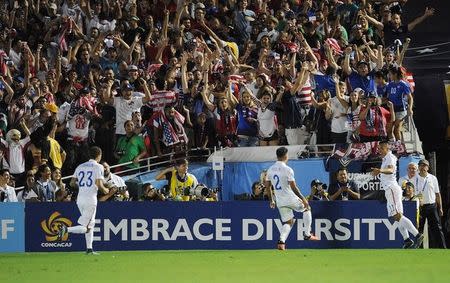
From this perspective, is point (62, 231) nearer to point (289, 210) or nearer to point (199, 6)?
point (289, 210)

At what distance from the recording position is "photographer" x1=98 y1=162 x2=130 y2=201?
2281 centimetres

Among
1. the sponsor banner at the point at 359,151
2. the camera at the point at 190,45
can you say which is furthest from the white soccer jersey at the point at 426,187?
the camera at the point at 190,45

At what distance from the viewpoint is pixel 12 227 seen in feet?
75.9

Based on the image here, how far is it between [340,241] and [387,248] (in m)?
0.91

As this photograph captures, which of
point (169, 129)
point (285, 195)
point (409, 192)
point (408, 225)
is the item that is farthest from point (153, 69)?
point (408, 225)

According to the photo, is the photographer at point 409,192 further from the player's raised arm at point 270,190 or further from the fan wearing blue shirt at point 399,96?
the player's raised arm at point 270,190

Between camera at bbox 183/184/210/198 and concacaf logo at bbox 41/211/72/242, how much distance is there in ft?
7.76

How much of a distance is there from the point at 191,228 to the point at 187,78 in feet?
12.4

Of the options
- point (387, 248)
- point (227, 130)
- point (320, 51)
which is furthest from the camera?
point (320, 51)

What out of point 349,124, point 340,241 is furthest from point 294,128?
point 340,241

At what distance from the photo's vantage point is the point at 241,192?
78.0 feet

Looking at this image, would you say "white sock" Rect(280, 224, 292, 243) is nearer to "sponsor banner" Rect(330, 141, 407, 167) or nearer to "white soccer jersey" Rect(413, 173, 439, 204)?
"sponsor banner" Rect(330, 141, 407, 167)

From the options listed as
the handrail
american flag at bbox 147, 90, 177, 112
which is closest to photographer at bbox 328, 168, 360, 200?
the handrail

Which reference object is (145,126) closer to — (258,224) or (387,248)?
(258,224)
